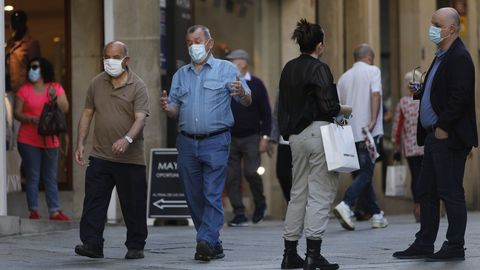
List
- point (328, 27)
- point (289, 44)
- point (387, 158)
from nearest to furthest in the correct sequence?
point (289, 44) → point (328, 27) → point (387, 158)

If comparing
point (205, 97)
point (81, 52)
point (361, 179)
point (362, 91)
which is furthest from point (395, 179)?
point (205, 97)

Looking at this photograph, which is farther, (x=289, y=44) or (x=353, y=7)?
(x=353, y=7)

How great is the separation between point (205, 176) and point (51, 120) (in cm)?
425

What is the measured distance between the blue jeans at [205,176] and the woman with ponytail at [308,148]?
101cm

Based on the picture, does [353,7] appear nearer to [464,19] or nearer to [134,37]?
[464,19]

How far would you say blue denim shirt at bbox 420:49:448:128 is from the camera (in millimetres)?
10758

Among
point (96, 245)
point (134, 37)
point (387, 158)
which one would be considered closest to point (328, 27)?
point (387, 158)

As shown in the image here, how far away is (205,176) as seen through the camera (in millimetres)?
11359

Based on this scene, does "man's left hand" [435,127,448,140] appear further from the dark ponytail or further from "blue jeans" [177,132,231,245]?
"blue jeans" [177,132,231,245]

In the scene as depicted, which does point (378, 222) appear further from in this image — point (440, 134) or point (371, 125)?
point (440, 134)

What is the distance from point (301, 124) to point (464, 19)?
15.9 metres

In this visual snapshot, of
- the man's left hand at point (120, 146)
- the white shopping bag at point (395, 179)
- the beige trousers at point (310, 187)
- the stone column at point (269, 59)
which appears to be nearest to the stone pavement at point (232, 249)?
the beige trousers at point (310, 187)

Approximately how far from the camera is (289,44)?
67.6 feet

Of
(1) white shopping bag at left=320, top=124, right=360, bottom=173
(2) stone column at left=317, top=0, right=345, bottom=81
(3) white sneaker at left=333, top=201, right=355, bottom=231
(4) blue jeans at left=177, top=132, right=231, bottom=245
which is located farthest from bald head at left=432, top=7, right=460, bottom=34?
(2) stone column at left=317, top=0, right=345, bottom=81
